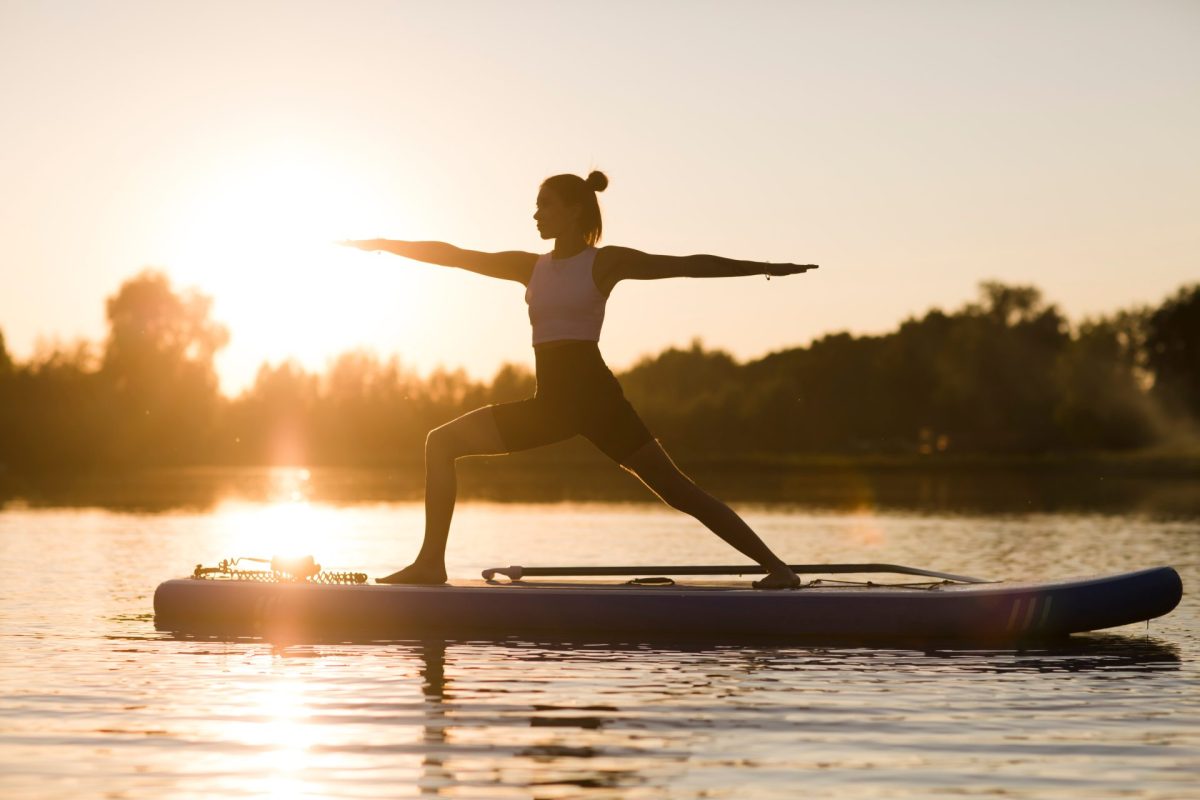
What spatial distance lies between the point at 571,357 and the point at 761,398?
136 metres

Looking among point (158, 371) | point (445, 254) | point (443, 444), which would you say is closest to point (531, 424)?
point (443, 444)

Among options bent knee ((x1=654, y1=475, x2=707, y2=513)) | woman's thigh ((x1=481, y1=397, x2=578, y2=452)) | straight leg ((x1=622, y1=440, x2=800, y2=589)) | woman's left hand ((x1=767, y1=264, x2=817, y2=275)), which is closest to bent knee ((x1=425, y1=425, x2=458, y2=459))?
woman's thigh ((x1=481, y1=397, x2=578, y2=452))

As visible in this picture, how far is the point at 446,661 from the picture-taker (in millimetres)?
11312

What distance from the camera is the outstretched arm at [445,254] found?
12250 mm

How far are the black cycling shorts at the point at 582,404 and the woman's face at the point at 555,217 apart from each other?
0.80 meters

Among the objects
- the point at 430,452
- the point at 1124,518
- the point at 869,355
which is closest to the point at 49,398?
the point at 869,355

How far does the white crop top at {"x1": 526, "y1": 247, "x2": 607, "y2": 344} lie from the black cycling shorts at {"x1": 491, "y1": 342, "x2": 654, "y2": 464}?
92 millimetres

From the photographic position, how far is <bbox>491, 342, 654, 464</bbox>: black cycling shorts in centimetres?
1182

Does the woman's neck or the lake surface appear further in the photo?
the woman's neck

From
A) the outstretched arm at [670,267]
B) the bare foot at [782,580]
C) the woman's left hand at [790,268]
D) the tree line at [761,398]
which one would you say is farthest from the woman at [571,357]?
the tree line at [761,398]

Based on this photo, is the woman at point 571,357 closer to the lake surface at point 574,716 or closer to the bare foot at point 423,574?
the bare foot at point 423,574

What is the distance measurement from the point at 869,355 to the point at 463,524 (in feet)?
406

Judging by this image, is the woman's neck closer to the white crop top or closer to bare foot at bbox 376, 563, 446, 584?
the white crop top

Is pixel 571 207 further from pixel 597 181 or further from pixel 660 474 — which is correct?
pixel 660 474
